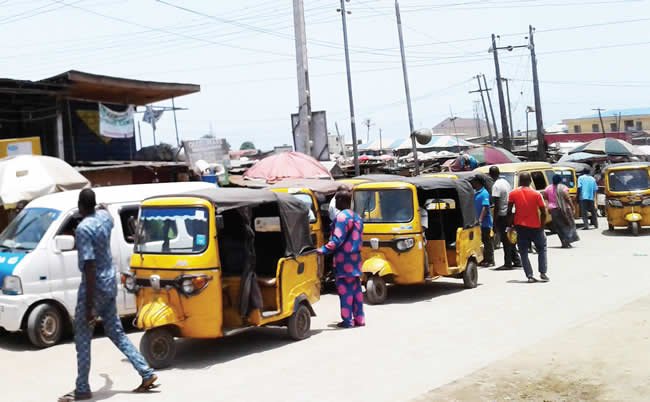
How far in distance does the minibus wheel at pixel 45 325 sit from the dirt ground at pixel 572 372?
5.55m

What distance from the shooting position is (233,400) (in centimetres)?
682

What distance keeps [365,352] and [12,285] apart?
15.5ft

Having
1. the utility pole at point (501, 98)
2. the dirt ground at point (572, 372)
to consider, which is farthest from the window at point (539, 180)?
the utility pole at point (501, 98)

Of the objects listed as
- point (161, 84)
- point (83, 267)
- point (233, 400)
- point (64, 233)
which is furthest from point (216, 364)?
point (161, 84)

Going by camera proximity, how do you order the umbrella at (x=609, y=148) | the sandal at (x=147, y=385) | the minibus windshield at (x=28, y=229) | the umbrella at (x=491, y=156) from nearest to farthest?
the sandal at (x=147, y=385) → the minibus windshield at (x=28, y=229) → the umbrella at (x=491, y=156) → the umbrella at (x=609, y=148)

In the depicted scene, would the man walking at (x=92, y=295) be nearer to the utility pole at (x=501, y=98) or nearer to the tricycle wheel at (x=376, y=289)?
the tricycle wheel at (x=376, y=289)

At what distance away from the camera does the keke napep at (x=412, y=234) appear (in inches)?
476

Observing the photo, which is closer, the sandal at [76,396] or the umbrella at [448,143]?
the sandal at [76,396]

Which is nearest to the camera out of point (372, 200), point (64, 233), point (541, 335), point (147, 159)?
point (541, 335)

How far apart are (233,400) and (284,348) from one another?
2.32 metres

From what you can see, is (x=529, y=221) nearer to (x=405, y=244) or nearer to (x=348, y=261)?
(x=405, y=244)

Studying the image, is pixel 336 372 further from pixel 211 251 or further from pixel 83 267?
pixel 83 267

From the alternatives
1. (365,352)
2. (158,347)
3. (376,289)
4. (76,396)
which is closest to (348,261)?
(365,352)

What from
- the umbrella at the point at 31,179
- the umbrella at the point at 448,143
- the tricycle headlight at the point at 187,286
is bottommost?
the tricycle headlight at the point at 187,286
